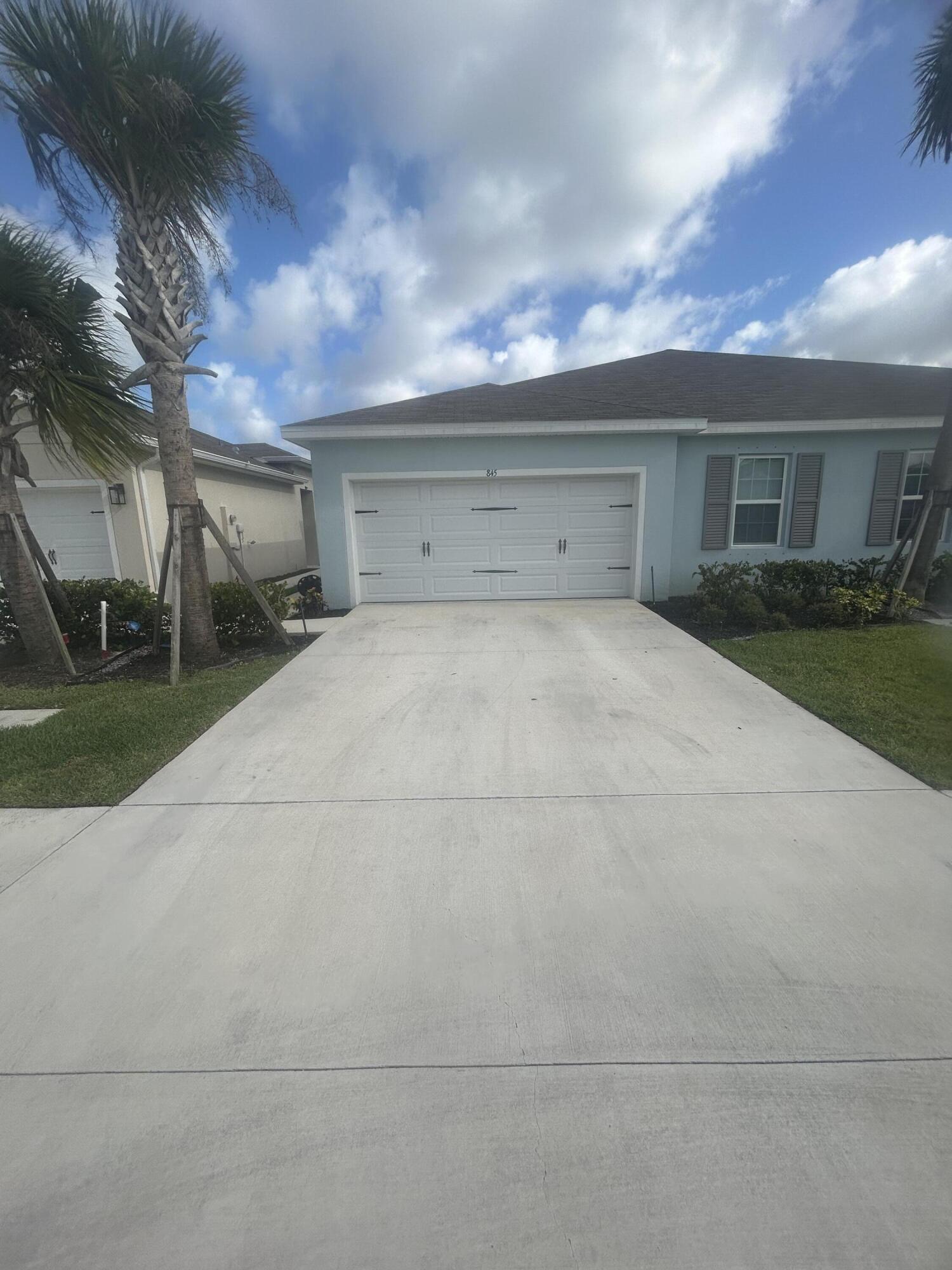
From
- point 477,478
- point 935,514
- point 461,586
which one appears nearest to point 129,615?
point 461,586

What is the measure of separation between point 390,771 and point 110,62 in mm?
6558

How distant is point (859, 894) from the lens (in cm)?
256

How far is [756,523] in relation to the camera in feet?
31.8

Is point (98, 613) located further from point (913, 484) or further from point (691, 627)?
point (913, 484)

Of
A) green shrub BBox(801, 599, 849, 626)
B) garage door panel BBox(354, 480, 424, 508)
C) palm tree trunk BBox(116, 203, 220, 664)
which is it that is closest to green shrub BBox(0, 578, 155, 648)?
palm tree trunk BBox(116, 203, 220, 664)

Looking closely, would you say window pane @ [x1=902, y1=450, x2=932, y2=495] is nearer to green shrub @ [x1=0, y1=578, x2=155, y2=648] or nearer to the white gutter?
the white gutter

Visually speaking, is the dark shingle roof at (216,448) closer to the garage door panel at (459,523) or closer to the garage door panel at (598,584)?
the garage door panel at (459,523)

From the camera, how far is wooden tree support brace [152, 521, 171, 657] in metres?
6.20

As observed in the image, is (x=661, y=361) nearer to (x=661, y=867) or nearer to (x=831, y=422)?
(x=831, y=422)

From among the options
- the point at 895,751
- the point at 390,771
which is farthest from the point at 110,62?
the point at 895,751

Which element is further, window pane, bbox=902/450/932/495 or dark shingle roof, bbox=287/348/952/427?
window pane, bbox=902/450/932/495

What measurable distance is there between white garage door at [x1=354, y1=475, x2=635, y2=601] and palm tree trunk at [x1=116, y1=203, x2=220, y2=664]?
3.12 metres

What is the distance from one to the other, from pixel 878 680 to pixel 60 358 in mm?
8820

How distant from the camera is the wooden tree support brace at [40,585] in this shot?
20.4 ft
